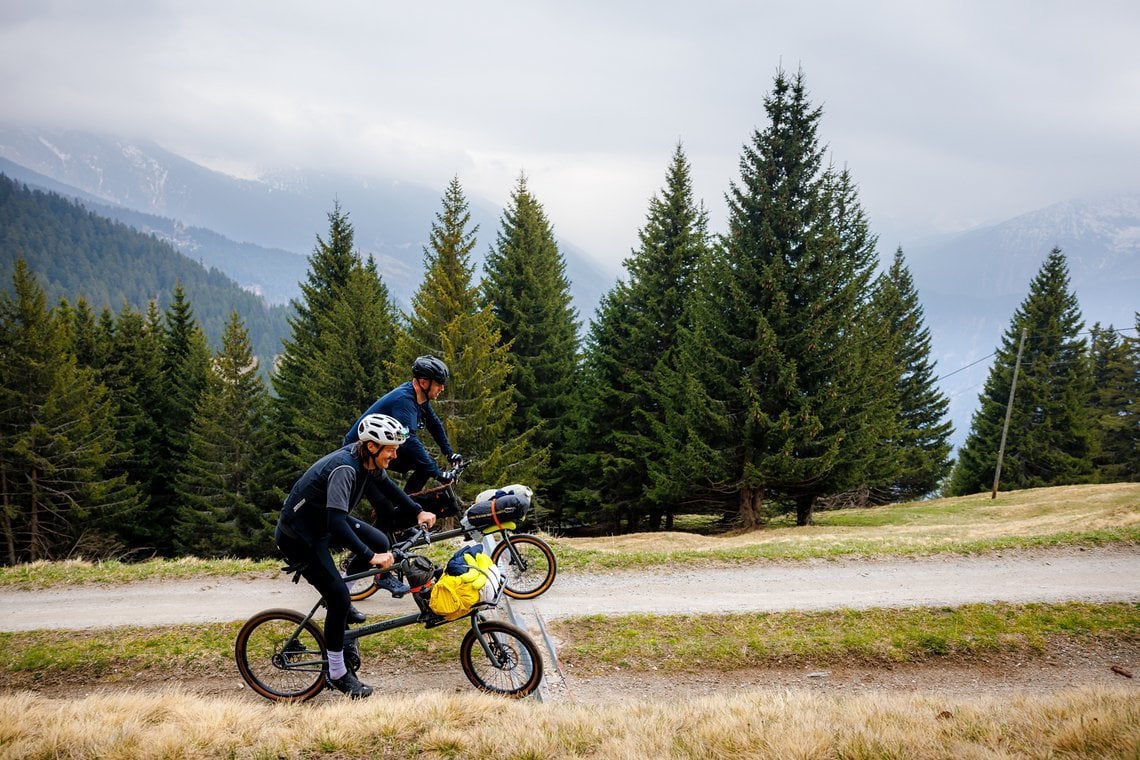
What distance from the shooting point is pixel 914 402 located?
132 feet

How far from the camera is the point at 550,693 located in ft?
20.4

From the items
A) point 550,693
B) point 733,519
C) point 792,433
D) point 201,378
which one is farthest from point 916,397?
point 201,378

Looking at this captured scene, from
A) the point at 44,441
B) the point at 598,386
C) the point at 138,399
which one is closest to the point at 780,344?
the point at 598,386

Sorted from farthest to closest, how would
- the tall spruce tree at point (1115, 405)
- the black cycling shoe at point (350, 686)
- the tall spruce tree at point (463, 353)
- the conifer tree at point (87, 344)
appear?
1. the tall spruce tree at point (1115, 405)
2. the conifer tree at point (87, 344)
3. the tall spruce tree at point (463, 353)
4. the black cycling shoe at point (350, 686)

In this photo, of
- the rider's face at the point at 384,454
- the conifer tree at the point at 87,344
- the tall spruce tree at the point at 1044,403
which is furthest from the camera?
the tall spruce tree at the point at 1044,403

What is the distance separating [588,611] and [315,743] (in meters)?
4.14

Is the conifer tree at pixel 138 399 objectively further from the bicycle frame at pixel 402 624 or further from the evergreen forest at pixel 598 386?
the bicycle frame at pixel 402 624

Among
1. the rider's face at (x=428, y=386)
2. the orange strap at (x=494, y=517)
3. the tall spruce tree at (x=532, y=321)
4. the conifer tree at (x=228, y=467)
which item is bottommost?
the conifer tree at (x=228, y=467)

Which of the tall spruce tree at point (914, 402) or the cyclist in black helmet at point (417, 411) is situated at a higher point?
the tall spruce tree at point (914, 402)

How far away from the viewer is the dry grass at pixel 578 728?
4430 mm

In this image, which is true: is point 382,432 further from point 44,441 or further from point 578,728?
point 44,441

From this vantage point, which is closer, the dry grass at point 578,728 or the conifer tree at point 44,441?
the dry grass at point 578,728

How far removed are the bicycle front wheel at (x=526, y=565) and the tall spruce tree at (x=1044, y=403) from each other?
4094cm

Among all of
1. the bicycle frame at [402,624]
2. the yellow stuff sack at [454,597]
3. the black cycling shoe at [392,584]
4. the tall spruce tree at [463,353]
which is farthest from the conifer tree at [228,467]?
the yellow stuff sack at [454,597]
